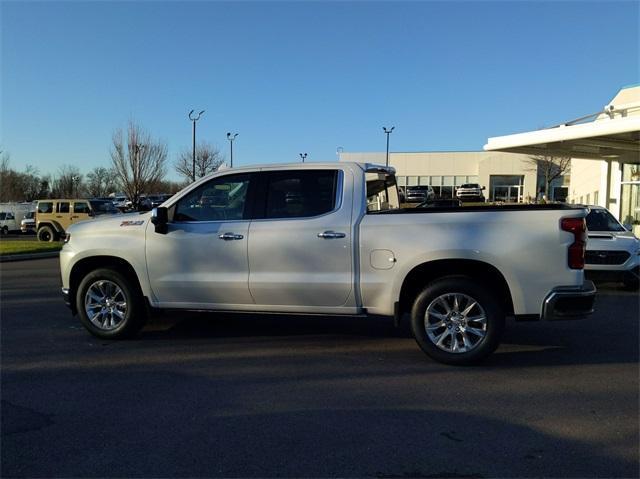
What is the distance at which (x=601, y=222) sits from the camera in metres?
11.4

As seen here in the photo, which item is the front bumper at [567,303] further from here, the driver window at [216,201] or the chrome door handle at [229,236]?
the driver window at [216,201]

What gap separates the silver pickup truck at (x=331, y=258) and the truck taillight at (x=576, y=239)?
0.04ft

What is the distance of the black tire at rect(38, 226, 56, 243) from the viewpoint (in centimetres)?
2410

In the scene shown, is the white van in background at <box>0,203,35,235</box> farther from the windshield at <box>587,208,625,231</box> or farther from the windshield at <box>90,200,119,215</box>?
the windshield at <box>587,208,625,231</box>

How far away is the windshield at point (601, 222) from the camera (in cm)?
1123

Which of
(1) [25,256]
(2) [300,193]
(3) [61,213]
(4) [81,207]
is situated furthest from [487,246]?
(3) [61,213]

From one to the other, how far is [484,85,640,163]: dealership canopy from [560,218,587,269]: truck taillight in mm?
9905

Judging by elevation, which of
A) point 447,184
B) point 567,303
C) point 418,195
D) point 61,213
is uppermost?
point 447,184

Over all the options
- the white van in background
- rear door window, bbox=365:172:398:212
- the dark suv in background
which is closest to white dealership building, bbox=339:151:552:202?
the dark suv in background

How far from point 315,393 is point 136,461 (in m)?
1.68

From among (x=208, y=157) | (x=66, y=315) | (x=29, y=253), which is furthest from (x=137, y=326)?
(x=208, y=157)

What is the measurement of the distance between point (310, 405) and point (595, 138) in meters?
14.1

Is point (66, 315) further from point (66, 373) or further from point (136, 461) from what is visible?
point (136, 461)

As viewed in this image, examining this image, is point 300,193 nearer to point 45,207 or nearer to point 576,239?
point 576,239
